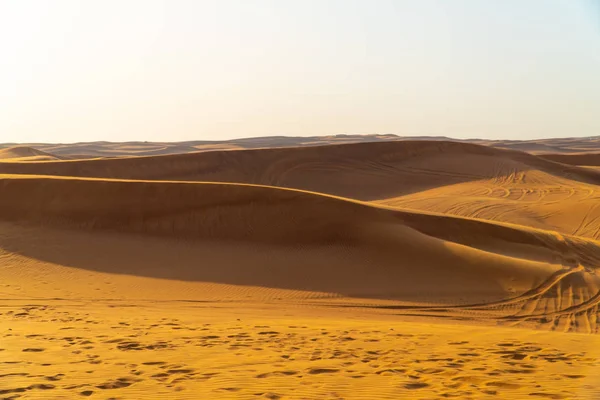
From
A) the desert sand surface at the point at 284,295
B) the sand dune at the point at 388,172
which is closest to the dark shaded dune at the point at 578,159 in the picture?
the sand dune at the point at 388,172

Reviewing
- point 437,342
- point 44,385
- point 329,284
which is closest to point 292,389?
point 44,385

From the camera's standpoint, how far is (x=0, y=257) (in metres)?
16.2

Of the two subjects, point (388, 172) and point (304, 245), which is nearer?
point (304, 245)

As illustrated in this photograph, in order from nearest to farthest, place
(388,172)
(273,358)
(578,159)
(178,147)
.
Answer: (273,358), (388,172), (578,159), (178,147)

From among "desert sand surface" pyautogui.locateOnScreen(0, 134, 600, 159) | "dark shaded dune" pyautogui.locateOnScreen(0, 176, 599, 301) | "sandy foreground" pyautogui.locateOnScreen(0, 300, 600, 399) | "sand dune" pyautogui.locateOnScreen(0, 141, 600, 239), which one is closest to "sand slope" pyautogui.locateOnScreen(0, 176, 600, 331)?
"dark shaded dune" pyautogui.locateOnScreen(0, 176, 599, 301)

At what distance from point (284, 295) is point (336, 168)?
25406 mm

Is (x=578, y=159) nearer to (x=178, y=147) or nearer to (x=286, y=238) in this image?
(x=286, y=238)

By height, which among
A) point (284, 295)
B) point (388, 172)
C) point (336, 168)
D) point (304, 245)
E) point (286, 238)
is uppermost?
point (336, 168)

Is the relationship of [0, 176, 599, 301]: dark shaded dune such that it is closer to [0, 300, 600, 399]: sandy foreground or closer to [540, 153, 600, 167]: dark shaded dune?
[0, 300, 600, 399]: sandy foreground

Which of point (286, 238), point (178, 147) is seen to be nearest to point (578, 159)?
point (286, 238)

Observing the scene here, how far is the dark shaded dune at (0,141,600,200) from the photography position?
35.8m

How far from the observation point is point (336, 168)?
38.8 meters

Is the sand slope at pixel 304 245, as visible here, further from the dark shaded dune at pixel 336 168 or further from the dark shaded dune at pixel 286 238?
the dark shaded dune at pixel 336 168

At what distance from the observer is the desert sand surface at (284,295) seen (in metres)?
6.82
